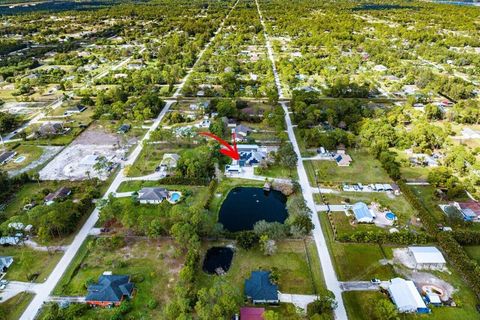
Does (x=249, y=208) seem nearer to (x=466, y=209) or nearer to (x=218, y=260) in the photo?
(x=218, y=260)

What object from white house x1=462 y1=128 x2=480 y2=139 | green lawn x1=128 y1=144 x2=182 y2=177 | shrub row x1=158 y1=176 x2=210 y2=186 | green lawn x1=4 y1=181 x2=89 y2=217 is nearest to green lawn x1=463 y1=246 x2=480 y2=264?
white house x1=462 y1=128 x2=480 y2=139

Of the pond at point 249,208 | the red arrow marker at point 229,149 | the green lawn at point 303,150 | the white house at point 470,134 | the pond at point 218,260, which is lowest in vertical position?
the pond at point 249,208

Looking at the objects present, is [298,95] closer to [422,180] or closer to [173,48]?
[422,180]

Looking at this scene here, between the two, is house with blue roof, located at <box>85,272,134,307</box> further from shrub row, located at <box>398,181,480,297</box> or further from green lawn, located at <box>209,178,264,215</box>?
shrub row, located at <box>398,181,480,297</box>

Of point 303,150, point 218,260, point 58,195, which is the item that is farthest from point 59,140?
point 303,150

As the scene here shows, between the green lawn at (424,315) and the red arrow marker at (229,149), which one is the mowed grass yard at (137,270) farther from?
the red arrow marker at (229,149)

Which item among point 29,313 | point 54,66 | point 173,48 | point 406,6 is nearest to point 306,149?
point 29,313

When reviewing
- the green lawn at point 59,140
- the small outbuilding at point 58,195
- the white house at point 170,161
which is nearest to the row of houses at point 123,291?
the small outbuilding at point 58,195
